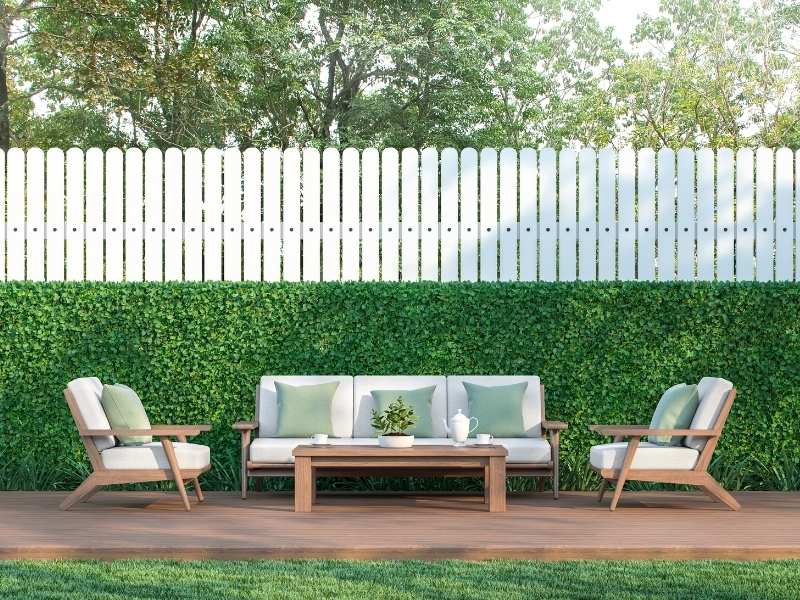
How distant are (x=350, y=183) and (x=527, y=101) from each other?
10630mm

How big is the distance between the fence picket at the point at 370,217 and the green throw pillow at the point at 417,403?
109cm

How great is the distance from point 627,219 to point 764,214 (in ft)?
3.89

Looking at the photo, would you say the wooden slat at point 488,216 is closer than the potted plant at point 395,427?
No

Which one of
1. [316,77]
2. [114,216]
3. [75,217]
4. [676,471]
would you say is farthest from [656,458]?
[316,77]

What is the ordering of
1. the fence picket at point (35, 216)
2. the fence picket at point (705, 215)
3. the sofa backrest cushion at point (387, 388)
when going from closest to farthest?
the sofa backrest cushion at point (387, 388), the fence picket at point (705, 215), the fence picket at point (35, 216)

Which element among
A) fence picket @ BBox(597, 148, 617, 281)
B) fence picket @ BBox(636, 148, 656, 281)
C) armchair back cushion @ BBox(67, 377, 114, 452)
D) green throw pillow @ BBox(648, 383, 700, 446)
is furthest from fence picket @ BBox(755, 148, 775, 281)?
armchair back cushion @ BBox(67, 377, 114, 452)

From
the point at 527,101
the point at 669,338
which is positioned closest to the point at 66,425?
the point at 669,338

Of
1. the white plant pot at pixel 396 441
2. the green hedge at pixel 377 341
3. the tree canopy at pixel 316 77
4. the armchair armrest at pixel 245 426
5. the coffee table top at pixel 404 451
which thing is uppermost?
the tree canopy at pixel 316 77

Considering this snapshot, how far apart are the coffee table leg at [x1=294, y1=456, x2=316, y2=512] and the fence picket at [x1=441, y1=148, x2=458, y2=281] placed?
2258 mm

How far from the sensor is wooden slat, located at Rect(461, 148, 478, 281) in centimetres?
800

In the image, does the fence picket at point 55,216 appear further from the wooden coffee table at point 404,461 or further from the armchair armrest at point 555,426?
the armchair armrest at point 555,426

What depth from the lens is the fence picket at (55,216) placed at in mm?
8055

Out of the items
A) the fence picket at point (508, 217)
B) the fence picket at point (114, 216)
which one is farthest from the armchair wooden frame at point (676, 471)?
the fence picket at point (114, 216)

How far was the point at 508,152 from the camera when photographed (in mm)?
8164
